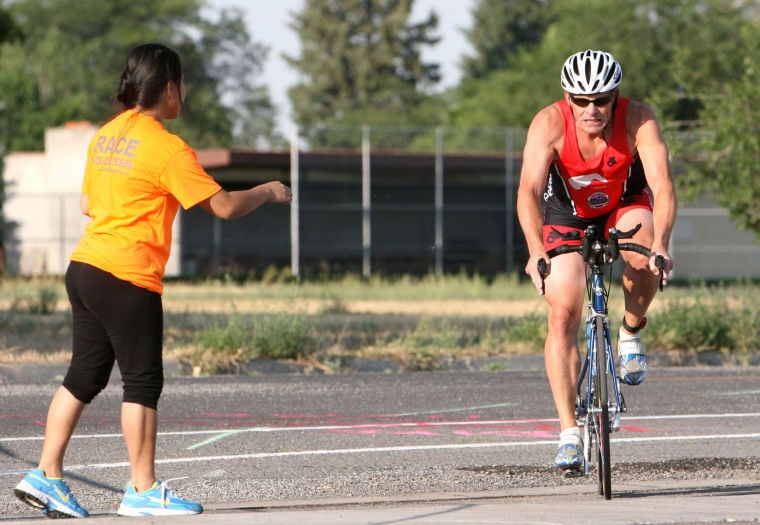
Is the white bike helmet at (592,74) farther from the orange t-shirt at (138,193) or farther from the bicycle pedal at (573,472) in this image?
the orange t-shirt at (138,193)

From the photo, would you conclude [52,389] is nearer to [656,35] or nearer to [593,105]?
[593,105]

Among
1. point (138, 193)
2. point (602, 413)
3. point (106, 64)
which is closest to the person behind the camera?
point (138, 193)

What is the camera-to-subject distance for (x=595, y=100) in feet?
23.1

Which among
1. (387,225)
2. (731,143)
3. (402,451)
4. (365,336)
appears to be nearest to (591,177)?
(402,451)

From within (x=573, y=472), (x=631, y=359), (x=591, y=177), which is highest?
(x=591, y=177)

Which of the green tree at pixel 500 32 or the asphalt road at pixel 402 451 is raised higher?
the green tree at pixel 500 32

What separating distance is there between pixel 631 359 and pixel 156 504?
2845 millimetres

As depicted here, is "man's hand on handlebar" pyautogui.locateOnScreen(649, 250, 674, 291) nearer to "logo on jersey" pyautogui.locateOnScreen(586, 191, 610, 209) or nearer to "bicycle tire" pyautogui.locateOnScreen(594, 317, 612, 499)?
"bicycle tire" pyautogui.locateOnScreen(594, 317, 612, 499)

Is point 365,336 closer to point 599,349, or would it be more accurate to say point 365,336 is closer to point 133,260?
point 599,349

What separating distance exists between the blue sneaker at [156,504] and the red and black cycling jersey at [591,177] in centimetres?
253

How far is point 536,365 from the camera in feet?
47.6

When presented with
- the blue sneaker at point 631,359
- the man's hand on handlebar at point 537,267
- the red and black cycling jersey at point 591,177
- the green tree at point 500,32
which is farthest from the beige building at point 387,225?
the green tree at point 500,32

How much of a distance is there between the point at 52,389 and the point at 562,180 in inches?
226

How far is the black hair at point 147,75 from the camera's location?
6090mm
